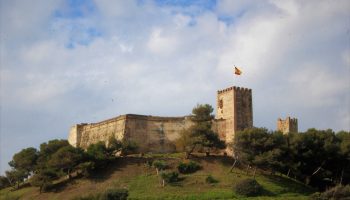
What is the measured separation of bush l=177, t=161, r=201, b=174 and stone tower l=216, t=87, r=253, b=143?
354 inches

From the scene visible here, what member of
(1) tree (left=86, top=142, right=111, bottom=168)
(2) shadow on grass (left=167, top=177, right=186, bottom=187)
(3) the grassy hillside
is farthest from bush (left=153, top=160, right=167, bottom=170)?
(1) tree (left=86, top=142, right=111, bottom=168)

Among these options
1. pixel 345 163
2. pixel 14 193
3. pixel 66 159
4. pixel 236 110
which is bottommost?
pixel 14 193

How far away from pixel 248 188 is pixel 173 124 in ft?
64.8

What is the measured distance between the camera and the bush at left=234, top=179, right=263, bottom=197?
5084cm

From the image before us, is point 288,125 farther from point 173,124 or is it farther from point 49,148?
point 49,148

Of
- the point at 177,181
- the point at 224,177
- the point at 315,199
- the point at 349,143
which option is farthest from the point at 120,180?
the point at 349,143

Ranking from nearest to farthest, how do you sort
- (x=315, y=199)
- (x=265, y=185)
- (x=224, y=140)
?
1. (x=315, y=199)
2. (x=265, y=185)
3. (x=224, y=140)

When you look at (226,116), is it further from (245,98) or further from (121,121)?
(121,121)

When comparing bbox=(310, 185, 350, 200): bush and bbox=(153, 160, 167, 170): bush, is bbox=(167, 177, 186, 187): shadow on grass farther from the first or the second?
bbox=(310, 185, 350, 200): bush

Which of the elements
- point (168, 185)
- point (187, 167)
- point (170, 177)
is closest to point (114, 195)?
point (168, 185)

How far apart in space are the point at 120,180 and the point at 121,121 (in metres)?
13.6

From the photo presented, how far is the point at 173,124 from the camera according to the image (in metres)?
68.9

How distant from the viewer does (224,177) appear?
55.4 meters

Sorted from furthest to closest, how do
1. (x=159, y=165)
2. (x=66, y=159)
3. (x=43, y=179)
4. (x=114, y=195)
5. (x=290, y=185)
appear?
(x=66, y=159), (x=43, y=179), (x=159, y=165), (x=290, y=185), (x=114, y=195)
